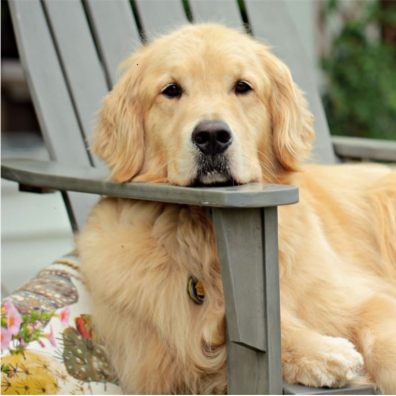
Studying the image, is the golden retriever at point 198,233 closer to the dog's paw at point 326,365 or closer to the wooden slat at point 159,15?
the dog's paw at point 326,365

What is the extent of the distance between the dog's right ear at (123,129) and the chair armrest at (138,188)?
72 mm

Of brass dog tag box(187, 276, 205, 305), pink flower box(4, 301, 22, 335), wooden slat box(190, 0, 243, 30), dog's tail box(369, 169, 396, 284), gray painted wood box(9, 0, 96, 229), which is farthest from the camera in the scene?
wooden slat box(190, 0, 243, 30)

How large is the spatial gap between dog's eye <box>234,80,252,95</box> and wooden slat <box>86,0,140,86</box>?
3.45 feet

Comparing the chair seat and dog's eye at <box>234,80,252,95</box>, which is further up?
dog's eye at <box>234,80,252,95</box>

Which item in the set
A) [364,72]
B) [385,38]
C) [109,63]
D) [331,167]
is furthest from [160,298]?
[385,38]

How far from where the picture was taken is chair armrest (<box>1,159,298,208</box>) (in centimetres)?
237

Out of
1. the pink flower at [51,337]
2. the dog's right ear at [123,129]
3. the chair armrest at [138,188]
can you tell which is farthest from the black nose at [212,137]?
the pink flower at [51,337]

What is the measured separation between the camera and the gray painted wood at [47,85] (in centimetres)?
355

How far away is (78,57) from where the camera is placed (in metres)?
3.74

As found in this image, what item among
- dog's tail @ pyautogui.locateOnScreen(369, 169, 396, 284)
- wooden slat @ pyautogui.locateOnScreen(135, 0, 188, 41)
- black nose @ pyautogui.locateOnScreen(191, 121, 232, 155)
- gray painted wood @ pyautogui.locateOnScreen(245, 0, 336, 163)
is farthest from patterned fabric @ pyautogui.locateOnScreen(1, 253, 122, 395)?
gray painted wood @ pyautogui.locateOnScreen(245, 0, 336, 163)

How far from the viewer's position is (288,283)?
2.77 m

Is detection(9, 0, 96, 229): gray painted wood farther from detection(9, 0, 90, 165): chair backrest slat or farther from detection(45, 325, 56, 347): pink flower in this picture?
detection(45, 325, 56, 347): pink flower

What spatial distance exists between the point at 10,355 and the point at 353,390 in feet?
3.30

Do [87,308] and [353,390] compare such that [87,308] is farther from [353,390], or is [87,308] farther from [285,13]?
[285,13]
